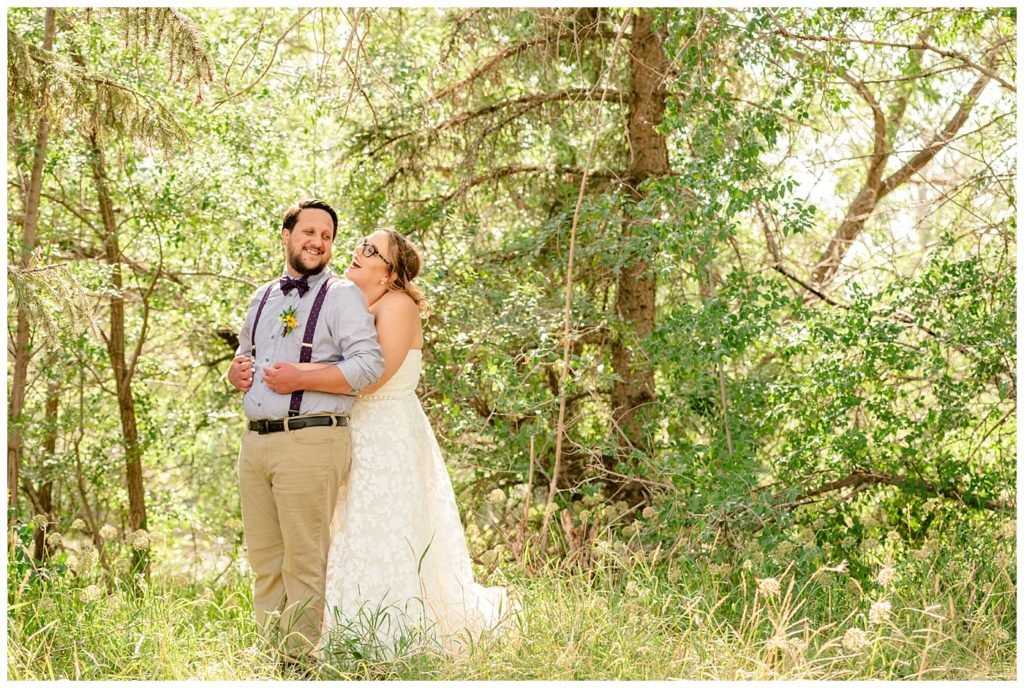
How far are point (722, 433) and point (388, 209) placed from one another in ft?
9.42

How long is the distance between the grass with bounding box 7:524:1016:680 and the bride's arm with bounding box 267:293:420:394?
3.22 ft

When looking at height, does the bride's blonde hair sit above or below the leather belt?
above

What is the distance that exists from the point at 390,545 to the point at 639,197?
11.0 ft

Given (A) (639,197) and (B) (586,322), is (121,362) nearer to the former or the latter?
(B) (586,322)

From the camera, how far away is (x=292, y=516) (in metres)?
4.05

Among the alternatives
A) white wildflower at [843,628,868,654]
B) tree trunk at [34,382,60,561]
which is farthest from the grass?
tree trunk at [34,382,60,561]

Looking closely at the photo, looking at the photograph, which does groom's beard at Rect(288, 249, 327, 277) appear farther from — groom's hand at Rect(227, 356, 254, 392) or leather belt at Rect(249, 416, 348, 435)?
leather belt at Rect(249, 416, 348, 435)

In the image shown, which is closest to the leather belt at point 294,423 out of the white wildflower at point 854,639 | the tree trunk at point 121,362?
the white wildflower at point 854,639

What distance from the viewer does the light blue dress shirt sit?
4.01m

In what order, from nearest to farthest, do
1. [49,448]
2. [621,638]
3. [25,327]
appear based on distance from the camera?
[621,638]
[25,327]
[49,448]

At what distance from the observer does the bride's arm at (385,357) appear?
3951 mm

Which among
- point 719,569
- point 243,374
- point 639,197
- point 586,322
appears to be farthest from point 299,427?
point 639,197

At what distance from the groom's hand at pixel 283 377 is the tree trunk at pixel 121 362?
3935 millimetres

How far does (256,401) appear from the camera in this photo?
4.07 metres
